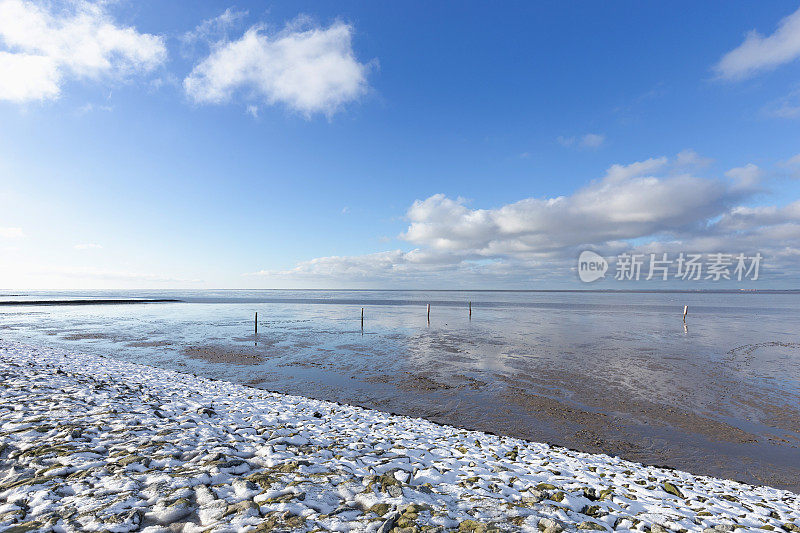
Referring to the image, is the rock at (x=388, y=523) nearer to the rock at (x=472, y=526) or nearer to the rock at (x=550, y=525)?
the rock at (x=472, y=526)

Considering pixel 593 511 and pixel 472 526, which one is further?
pixel 593 511

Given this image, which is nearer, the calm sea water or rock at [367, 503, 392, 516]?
rock at [367, 503, 392, 516]

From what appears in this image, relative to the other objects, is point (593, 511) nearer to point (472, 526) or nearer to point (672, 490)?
point (472, 526)

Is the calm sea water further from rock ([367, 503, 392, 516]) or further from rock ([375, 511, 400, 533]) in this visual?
rock ([375, 511, 400, 533])

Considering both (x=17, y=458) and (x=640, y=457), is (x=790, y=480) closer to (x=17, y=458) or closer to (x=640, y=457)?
(x=640, y=457)

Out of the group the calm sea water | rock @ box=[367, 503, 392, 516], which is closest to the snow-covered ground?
rock @ box=[367, 503, 392, 516]

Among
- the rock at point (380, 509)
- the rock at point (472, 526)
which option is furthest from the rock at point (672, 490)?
the rock at point (380, 509)

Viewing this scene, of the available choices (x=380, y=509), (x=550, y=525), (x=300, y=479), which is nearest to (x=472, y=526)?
(x=550, y=525)

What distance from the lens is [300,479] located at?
5.58 m

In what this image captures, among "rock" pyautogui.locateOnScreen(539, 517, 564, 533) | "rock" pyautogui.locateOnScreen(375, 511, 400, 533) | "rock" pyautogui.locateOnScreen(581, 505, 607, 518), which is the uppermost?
"rock" pyautogui.locateOnScreen(375, 511, 400, 533)

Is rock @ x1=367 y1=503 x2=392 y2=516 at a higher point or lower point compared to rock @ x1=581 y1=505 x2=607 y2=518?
higher

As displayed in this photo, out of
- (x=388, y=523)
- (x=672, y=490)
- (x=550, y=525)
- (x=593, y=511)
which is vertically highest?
(x=388, y=523)

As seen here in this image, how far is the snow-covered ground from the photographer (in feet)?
14.4

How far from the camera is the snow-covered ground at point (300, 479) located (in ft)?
14.4
